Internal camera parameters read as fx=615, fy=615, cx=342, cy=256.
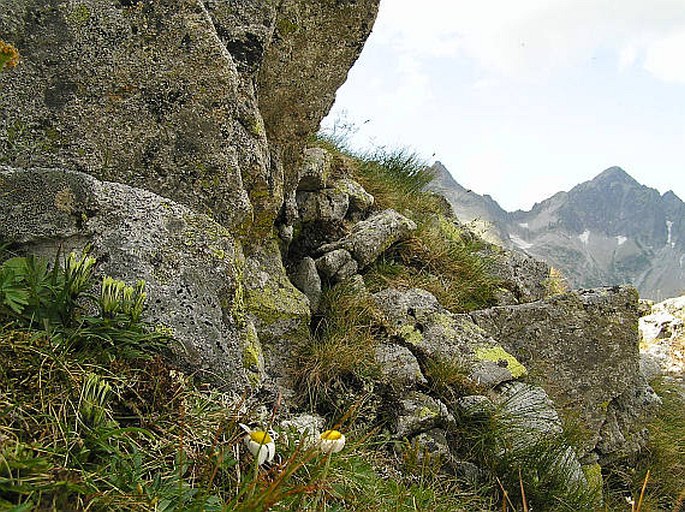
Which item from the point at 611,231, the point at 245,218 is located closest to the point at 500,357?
the point at 245,218

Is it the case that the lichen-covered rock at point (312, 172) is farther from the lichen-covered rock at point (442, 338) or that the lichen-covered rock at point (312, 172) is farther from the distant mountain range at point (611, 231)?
the distant mountain range at point (611, 231)

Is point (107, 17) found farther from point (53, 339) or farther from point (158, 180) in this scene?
point (53, 339)

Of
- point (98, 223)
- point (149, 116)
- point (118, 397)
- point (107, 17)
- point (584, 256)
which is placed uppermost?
point (584, 256)

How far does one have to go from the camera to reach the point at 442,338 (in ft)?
18.6

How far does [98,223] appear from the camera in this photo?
310 cm

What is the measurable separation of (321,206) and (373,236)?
2.14 ft

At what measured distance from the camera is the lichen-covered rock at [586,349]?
6.57 meters

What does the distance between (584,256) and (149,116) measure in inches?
2724

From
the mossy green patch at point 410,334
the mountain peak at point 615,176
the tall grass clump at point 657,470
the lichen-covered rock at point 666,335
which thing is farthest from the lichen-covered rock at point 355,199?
the mountain peak at point 615,176

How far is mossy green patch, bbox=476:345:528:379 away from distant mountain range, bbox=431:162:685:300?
5281 cm

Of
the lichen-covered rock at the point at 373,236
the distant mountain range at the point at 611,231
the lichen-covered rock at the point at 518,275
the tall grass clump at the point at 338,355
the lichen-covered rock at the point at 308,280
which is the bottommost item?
the tall grass clump at the point at 338,355

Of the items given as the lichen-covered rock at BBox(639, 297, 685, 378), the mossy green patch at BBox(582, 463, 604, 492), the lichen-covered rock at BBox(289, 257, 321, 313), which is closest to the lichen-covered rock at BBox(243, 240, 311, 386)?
the lichen-covered rock at BBox(289, 257, 321, 313)

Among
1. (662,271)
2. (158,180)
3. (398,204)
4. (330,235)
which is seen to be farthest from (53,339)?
(662,271)

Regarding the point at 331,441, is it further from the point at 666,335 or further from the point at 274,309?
the point at 666,335
